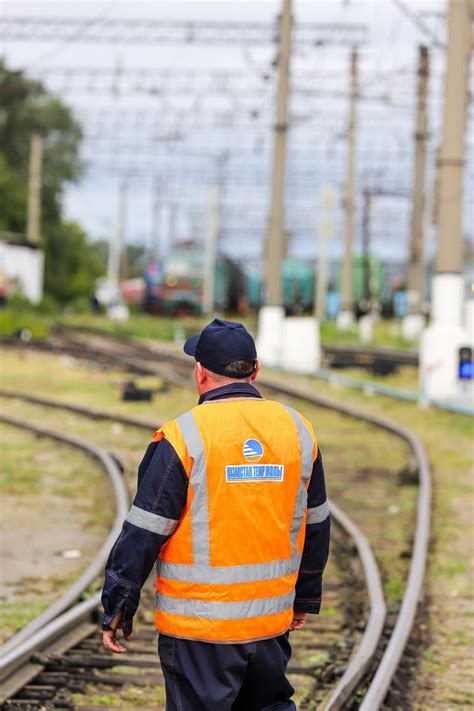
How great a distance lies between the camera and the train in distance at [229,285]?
50562 mm

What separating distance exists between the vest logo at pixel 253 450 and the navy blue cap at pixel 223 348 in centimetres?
26

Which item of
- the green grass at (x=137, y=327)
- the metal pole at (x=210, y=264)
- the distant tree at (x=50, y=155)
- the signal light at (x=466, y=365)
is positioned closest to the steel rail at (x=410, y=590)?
the signal light at (x=466, y=365)

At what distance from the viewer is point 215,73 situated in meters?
36.4

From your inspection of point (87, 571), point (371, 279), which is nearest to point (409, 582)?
point (87, 571)

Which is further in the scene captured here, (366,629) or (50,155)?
(50,155)

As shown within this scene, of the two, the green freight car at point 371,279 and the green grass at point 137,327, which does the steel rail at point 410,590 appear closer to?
the green grass at point 137,327

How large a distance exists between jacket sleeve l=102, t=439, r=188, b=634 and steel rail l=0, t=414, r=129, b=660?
7.46 ft

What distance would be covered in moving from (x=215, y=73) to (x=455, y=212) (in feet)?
61.9

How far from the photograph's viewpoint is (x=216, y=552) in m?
3.65

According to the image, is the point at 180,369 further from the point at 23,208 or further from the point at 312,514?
the point at 23,208

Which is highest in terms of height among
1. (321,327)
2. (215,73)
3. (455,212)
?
(215,73)

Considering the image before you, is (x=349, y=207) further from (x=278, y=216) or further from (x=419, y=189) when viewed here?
(x=278, y=216)

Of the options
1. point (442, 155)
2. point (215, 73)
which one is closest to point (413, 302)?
point (215, 73)

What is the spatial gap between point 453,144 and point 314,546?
52.5 feet
